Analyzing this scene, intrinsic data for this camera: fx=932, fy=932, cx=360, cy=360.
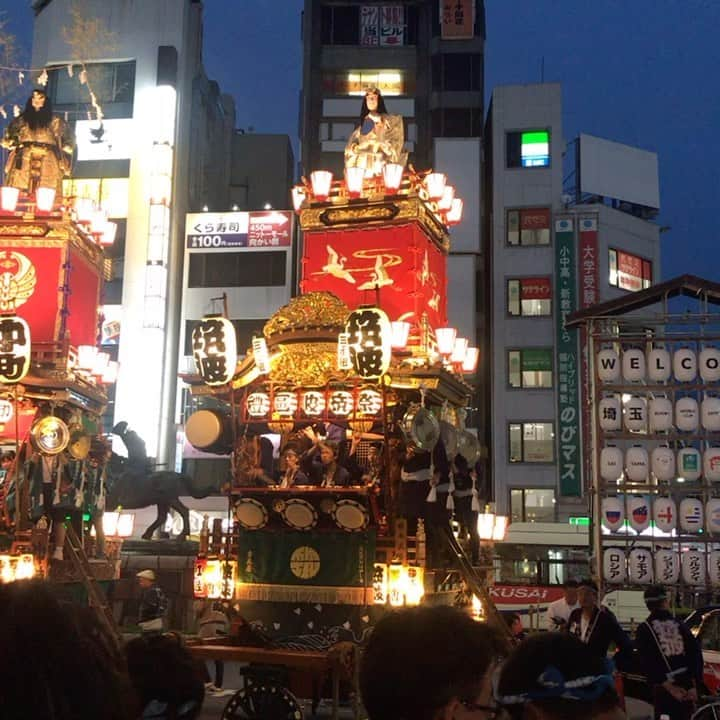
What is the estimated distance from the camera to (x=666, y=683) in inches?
361

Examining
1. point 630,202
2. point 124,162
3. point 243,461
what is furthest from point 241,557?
point 630,202

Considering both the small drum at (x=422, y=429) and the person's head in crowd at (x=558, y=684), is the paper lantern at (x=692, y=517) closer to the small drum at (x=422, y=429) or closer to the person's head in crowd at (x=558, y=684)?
the small drum at (x=422, y=429)

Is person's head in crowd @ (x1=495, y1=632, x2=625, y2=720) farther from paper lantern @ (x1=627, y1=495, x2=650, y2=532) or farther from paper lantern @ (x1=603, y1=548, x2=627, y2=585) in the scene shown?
paper lantern @ (x1=627, y1=495, x2=650, y2=532)

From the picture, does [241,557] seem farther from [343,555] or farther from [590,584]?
[590,584]

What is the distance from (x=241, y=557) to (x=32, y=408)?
7492 millimetres

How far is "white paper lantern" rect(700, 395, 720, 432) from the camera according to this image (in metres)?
15.9

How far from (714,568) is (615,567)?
64.2 inches

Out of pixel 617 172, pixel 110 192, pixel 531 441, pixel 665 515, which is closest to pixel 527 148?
pixel 617 172

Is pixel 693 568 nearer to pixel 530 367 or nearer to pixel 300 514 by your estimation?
pixel 300 514

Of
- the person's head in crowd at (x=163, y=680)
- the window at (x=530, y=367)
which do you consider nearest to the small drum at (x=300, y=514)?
the person's head in crowd at (x=163, y=680)

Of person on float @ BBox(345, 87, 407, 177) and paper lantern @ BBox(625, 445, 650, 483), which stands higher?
person on float @ BBox(345, 87, 407, 177)

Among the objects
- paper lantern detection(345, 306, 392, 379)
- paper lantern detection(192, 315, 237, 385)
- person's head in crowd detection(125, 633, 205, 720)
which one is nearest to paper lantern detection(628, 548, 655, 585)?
paper lantern detection(345, 306, 392, 379)

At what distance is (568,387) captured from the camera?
38.0 meters

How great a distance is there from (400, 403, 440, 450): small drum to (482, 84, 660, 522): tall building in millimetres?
23508
